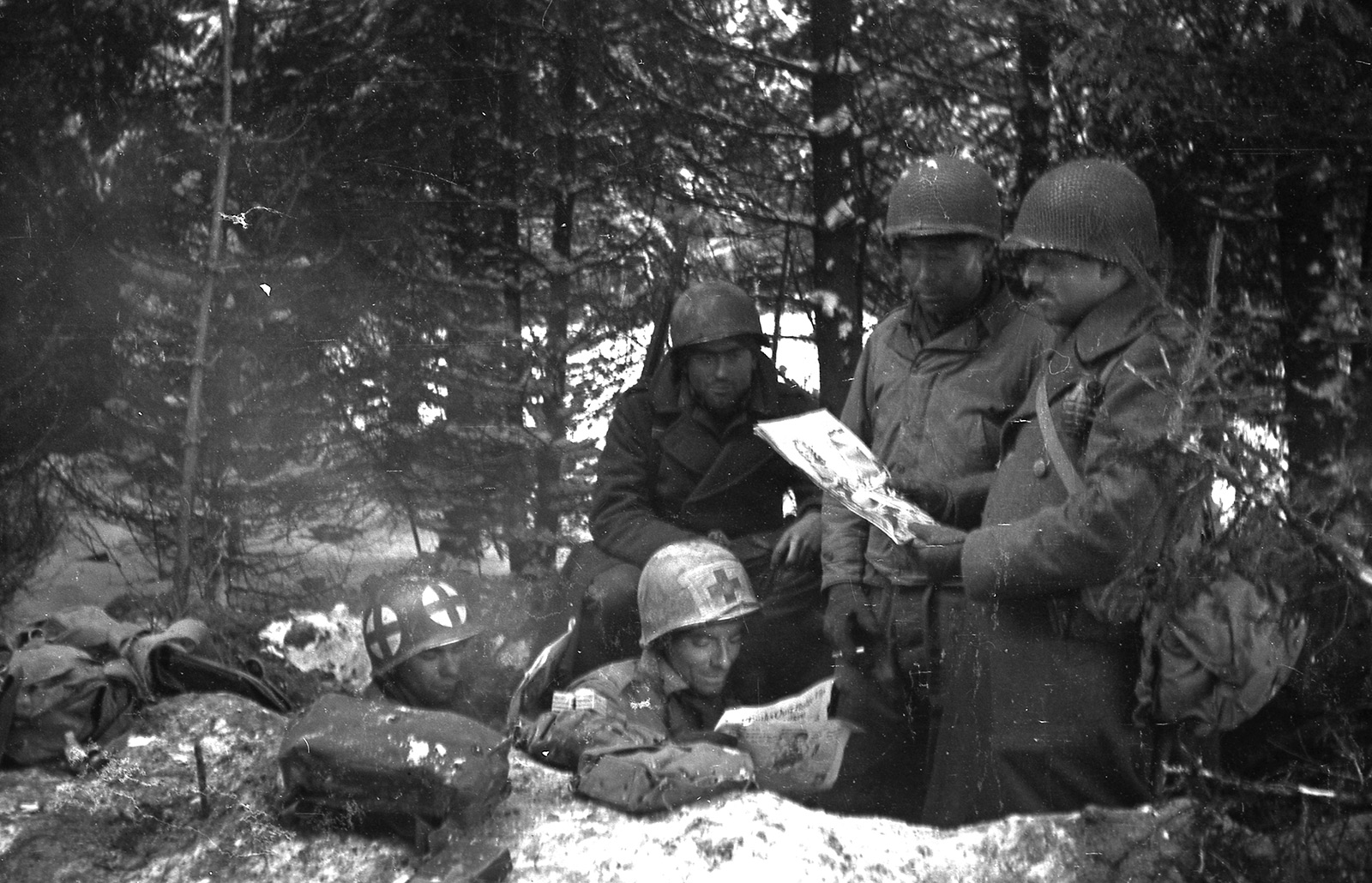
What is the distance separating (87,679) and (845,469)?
2795mm

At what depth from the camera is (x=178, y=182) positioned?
21.4 ft

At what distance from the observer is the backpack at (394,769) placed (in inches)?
147

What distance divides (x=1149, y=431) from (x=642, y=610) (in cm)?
212

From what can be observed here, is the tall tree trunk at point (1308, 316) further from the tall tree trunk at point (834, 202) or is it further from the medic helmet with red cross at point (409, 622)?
the medic helmet with red cross at point (409, 622)

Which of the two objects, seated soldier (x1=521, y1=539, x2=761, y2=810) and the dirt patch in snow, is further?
seated soldier (x1=521, y1=539, x2=761, y2=810)

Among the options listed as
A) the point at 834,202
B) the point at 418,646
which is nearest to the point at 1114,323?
the point at 834,202

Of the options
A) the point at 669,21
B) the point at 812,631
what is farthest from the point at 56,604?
the point at 669,21

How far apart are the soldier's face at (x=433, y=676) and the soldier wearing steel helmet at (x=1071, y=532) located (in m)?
2.03

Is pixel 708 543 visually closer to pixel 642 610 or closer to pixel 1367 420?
pixel 642 610

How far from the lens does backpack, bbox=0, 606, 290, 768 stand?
14.2ft

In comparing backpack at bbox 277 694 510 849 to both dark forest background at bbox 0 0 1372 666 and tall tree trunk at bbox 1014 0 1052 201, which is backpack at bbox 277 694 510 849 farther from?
tall tree trunk at bbox 1014 0 1052 201

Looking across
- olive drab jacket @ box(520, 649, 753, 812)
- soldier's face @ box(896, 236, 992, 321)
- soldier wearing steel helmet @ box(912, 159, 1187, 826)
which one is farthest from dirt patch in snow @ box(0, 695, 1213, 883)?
soldier's face @ box(896, 236, 992, 321)

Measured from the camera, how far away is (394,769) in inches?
147

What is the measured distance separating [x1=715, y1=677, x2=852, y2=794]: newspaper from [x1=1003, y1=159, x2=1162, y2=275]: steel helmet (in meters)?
1.78
